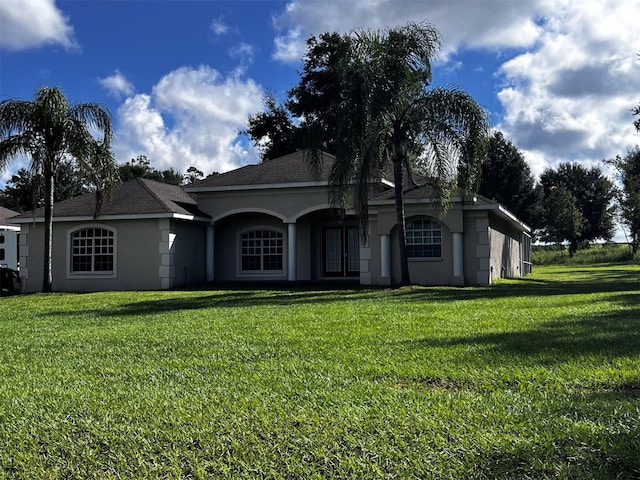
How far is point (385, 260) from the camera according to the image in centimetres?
2106

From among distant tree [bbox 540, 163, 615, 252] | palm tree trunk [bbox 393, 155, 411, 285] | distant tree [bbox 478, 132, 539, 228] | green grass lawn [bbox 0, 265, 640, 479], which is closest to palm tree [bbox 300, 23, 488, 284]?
palm tree trunk [bbox 393, 155, 411, 285]

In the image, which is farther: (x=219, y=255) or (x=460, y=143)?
(x=219, y=255)

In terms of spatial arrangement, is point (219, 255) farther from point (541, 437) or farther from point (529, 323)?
point (541, 437)

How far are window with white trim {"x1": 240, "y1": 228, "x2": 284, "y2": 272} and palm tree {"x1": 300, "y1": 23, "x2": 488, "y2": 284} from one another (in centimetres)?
671

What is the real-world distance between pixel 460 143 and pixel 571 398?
13.9m

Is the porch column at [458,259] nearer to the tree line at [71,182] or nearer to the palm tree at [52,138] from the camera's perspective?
the palm tree at [52,138]

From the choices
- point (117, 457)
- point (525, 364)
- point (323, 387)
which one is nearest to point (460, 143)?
point (525, 364)

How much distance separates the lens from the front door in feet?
79.8

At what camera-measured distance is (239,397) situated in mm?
5000

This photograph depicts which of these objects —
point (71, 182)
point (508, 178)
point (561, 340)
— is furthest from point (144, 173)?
point (561, 340)

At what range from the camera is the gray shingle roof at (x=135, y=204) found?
22.0 meters

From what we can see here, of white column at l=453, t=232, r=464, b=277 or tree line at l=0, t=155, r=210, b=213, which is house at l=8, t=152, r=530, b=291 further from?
tree line at l=0, t=155, r=210, b=213

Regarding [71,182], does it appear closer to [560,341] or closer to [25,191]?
[25,191]

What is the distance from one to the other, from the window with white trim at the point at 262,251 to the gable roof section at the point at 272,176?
230 cm
